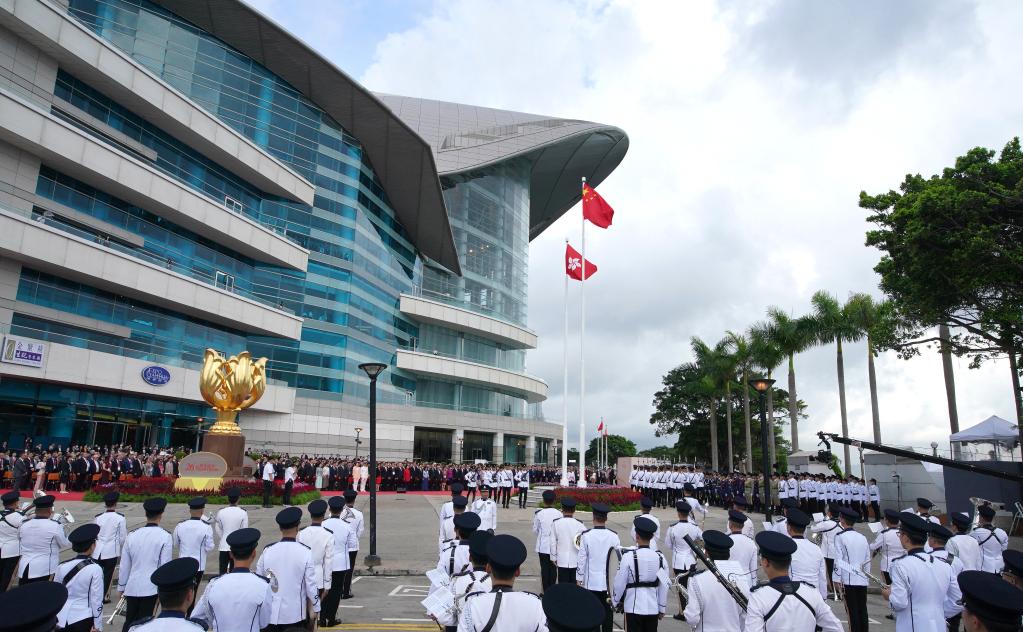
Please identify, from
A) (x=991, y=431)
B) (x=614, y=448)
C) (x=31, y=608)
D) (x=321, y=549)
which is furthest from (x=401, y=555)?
(x=614, y=448)

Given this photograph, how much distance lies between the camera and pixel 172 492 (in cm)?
2284

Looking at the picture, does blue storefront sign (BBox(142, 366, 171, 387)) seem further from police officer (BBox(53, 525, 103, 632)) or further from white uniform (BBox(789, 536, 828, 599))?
white uniform (BBox(789, 536, 828, 599))

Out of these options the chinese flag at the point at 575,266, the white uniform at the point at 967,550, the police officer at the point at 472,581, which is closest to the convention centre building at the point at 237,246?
the chinese flag at the point at 575,266

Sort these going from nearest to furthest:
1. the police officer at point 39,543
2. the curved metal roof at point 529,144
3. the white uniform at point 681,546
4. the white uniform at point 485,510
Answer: the police officer at point 39,543 < the white uniform at point 681,546 < the white uniform at point 485,510 < the curved metal roof at point 529,144

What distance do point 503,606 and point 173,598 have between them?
7.14ft

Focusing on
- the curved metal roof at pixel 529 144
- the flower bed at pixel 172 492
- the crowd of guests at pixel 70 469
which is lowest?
the flower bed at pixel 172 492

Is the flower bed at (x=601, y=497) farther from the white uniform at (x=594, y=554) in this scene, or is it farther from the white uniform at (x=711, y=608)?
the white uniform at (x=711, y=608)

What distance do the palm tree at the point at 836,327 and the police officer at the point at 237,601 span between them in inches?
1709

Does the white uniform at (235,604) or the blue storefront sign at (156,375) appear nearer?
the white uniform at (235,604)

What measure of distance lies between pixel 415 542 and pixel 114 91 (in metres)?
32.2

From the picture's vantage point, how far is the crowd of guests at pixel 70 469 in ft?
78.2

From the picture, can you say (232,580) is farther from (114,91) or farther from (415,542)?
(114,91)

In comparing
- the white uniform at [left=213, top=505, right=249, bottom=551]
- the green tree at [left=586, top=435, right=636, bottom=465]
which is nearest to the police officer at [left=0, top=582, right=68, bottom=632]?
the white uniform at [left=213, top=505, right=249, bottom=551]

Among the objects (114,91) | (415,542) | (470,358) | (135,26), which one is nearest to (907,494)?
(415,542)
